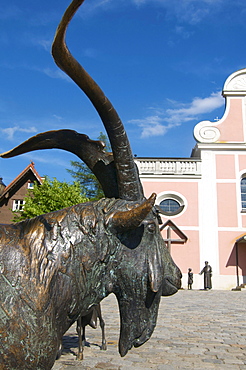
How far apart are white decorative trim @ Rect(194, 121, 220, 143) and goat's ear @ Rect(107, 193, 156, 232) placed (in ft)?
88.1

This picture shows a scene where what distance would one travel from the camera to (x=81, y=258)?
1816mm

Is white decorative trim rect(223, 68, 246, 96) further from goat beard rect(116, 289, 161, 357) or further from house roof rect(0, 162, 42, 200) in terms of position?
goat beard rect(116, 289, 161, 357)

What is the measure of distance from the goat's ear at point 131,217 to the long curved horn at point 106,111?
140 mm

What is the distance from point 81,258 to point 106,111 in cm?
68

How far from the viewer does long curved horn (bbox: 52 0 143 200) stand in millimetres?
1541

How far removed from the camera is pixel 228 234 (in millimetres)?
26359

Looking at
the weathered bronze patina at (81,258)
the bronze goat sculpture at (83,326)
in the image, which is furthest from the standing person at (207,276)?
the weathered bronze patina at (81,258)

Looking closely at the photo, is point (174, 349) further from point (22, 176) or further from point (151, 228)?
point (22, 176)

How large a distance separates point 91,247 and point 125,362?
3.86 meters

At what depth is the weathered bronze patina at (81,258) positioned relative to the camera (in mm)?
1586

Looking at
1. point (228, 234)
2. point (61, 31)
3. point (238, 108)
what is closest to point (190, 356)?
point (61, 31)

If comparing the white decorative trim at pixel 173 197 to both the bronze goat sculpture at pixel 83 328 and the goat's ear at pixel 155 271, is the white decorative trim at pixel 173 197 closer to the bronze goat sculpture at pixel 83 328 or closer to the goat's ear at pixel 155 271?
the bronze goat sculpture at pixel 83 328

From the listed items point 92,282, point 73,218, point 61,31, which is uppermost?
point 61,31

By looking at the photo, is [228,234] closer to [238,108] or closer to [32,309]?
[238,108]
